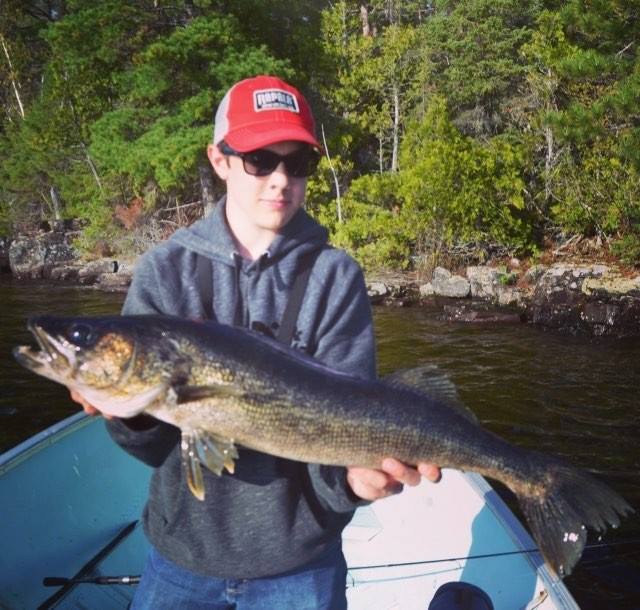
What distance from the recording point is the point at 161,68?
2362 cm

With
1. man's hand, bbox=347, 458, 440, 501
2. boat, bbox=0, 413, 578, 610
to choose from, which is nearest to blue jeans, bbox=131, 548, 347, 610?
man's hand, bbox=347, 458, 440, 501

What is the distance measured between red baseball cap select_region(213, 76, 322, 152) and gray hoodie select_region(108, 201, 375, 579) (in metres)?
0.36

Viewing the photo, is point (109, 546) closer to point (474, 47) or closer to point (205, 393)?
point (205, 393)

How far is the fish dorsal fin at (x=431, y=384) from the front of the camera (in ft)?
8.32

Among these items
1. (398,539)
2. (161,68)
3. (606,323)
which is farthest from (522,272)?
(398,539)

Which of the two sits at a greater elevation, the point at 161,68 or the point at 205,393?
the point at 161,68

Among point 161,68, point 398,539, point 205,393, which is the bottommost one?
point 398,539

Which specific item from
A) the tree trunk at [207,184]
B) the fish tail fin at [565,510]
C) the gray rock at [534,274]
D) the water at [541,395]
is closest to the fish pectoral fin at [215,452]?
the fish tail fin at [565,510]

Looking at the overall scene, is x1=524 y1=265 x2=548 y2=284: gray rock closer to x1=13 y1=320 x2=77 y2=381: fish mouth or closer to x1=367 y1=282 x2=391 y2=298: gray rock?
x1=367 y1=282 x2=391 y2=298: gray rock

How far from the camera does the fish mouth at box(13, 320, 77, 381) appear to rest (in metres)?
2.23

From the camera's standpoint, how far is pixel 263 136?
8.15 ft

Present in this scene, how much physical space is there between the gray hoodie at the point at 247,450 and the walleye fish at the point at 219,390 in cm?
18

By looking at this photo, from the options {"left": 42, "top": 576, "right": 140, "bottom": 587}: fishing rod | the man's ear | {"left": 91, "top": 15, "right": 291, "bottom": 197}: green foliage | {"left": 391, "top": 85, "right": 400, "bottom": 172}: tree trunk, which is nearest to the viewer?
the man's ear

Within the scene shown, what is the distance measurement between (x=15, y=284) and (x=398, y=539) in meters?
24.8
